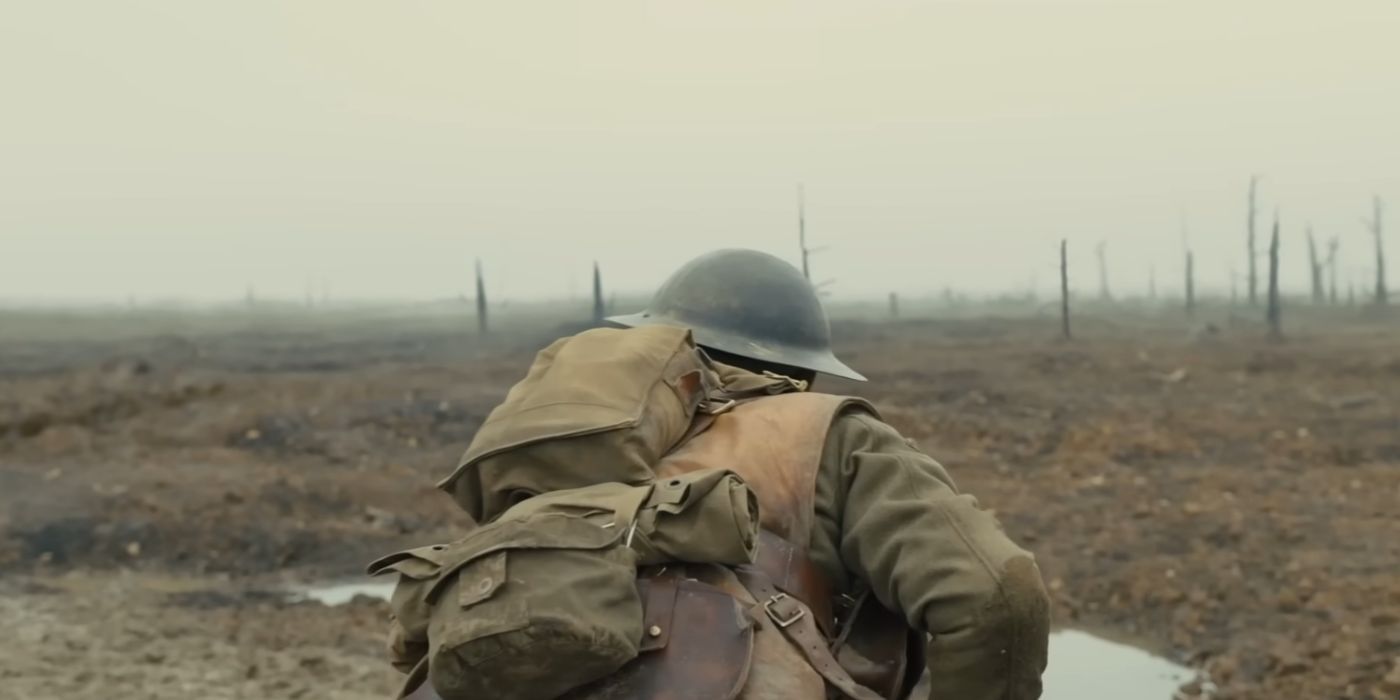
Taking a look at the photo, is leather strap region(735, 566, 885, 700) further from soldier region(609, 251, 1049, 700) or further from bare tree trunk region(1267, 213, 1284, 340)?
bare tree trunk region(1267, 213, 1284, 340)

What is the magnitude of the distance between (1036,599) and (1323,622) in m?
7.05

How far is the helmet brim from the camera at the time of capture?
2.93 m

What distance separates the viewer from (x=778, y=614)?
2096 millimetres

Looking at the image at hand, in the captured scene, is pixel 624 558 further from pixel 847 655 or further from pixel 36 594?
pixel 36 594

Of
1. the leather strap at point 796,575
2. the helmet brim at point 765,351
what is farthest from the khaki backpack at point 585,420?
the helmet brim at point 765,351

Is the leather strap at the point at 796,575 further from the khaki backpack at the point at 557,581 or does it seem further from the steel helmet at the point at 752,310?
the steel helmet at the point at 752,310

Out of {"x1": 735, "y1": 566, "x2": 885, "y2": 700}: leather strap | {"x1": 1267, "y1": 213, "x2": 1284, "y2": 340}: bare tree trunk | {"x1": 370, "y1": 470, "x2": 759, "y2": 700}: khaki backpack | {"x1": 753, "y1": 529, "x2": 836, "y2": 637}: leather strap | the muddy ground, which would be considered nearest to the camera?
{"x1": 370, "y1": 470, "x2": 759, "y2": 700}: khaki backpack

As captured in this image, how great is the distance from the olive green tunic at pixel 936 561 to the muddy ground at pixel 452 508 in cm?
540

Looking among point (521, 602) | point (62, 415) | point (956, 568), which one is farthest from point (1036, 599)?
point (62, 415)

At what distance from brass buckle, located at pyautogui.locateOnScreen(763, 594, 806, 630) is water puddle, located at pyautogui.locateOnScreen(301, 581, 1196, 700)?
213 inches

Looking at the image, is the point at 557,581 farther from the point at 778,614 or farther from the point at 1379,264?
the point at 1379,264

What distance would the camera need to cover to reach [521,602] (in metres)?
1.77

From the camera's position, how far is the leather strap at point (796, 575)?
7.16 feet

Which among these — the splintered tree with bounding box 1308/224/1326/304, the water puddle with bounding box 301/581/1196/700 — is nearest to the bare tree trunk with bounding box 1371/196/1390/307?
the splintered tree with bounding box 1308/224/1326/304
